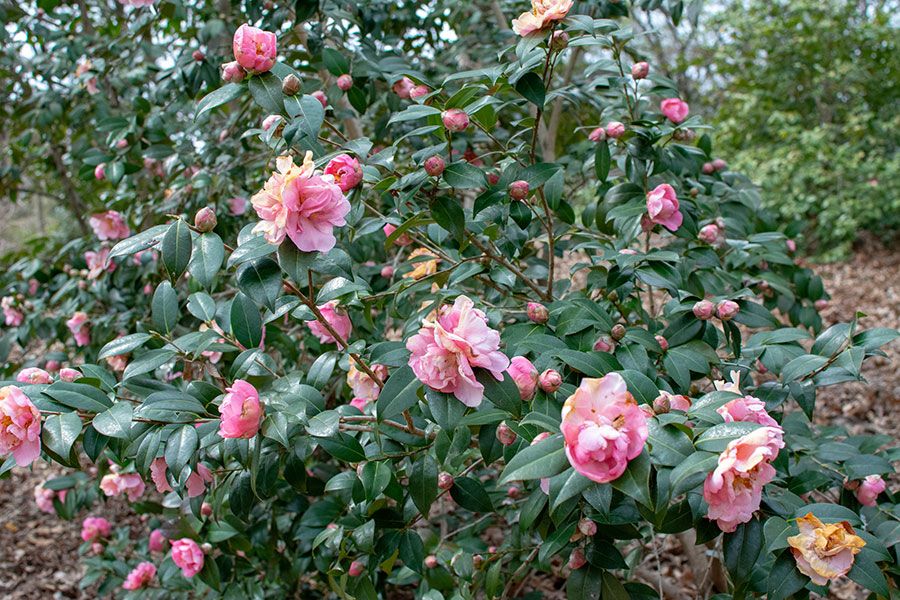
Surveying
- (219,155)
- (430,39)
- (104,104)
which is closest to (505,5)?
(430,39)

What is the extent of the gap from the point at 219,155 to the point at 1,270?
1.22m

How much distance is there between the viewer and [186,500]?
171cm

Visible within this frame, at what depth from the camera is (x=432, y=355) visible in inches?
34.0

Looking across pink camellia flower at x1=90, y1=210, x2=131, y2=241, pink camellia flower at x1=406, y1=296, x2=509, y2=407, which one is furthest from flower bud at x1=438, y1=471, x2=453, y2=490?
pink camellia flower at x1=90, y1=210, x2=131, y2=241

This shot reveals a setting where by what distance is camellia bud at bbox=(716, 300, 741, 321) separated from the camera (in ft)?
3.91

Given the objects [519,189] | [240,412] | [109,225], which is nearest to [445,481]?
[240,412]

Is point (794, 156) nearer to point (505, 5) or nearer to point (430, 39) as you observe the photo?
point (505, 5)

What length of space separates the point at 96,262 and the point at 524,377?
1597 mm

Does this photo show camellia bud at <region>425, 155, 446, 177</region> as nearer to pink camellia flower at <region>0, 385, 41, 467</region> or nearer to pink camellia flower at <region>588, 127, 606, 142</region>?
pink camellia flower at <region>588, 127, 606, 142</region>

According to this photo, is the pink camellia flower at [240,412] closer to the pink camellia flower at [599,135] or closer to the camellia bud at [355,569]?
the camellia bud at [355,569]

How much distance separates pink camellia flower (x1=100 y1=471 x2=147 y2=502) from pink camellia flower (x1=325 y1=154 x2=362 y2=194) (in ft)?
3.38

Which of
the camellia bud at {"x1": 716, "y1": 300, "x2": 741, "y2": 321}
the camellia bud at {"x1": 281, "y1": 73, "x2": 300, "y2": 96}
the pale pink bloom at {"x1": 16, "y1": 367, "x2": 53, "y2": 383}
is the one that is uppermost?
the camellia bud at {"x1": 281, "y1": 73, "x2": 300, "y2": 96}

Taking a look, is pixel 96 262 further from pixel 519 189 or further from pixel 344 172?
pixel 519 189

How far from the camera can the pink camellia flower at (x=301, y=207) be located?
898 mm
